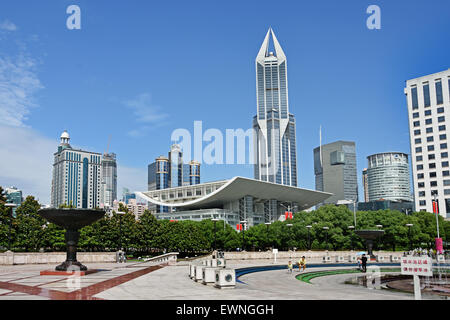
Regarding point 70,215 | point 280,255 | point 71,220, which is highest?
point 70,215

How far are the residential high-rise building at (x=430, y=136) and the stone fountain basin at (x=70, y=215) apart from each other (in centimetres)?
11394

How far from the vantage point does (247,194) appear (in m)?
122

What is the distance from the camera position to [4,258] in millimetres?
34812

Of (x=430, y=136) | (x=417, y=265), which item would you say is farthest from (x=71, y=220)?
(x=430, y=136)

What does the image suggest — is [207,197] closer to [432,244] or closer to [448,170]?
[432,244]

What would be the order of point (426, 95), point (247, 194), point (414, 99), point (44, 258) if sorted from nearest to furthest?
point (44, 258)
point (247, 194)
point (426, 95)
point (414, 99)

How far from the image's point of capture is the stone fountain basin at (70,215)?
24.9 metres

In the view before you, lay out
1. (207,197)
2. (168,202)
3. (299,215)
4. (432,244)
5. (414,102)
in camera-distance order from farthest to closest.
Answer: (168,202) → (414,102) → (207,197) → (299,215) → (432,244)

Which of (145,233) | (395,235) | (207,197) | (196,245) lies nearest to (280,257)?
(196,245)

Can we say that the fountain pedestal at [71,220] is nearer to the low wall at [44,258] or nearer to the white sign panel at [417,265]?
the low wall at [44,258]

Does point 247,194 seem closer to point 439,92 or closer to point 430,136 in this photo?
point 430,136

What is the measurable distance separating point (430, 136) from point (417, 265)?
122 m
